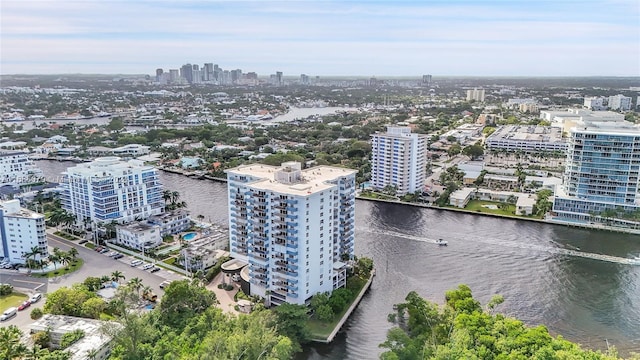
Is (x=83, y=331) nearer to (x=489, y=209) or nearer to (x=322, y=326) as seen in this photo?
(x=322, y=326)

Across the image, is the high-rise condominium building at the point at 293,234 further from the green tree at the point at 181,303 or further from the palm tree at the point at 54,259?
the palm tree at the point at 54,259

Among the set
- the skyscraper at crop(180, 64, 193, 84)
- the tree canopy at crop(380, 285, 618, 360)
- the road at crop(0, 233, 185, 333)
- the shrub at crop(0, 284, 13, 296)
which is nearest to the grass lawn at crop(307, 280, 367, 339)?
the tree canopy at crop(380, 285, 618, 360)

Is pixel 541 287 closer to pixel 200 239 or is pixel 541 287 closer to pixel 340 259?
pixel 340 259

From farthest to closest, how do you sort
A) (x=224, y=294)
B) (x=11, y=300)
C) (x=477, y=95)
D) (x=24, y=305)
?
(x=477, y=95) → (x=224, y=294) → (x=11, y=300) → (x=24, y=305)

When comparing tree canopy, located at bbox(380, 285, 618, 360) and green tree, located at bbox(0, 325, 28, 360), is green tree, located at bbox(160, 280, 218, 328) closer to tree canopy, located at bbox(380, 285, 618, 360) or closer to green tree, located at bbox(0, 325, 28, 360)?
green tree, located at bbox(0, 325, 28, 360)

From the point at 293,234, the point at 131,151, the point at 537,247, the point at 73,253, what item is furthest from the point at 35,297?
the point at 131,151

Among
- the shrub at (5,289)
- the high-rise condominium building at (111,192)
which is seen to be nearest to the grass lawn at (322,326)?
the shrub at (5,289)

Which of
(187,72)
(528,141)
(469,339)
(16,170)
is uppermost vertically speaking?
(187,72)

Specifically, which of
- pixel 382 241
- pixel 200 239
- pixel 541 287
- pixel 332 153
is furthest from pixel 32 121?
pixel 541 287
